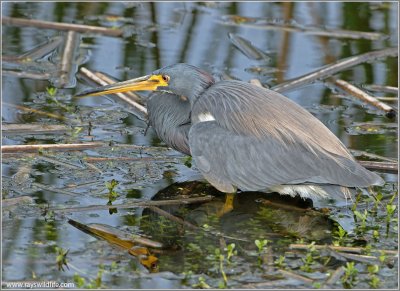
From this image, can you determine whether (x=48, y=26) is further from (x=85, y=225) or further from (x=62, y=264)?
(x=62, y=264)

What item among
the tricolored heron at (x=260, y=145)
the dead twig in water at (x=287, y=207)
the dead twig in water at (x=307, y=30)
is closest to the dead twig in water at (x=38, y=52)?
the dead twig in water at (x=307, y=30)

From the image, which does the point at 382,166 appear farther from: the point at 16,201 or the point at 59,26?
the point at 59,26

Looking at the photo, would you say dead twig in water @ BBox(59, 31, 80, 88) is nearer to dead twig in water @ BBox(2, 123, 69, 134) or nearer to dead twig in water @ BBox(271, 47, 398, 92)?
dead twig in water @ BBox(2, 123, 69, 134)

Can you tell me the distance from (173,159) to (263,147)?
100 cm

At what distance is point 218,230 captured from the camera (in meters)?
5.54

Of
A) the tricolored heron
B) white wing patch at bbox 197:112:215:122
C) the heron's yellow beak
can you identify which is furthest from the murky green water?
white wing patch at bbox 197:112:215:122

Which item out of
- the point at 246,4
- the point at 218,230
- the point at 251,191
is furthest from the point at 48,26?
the point at 218,230

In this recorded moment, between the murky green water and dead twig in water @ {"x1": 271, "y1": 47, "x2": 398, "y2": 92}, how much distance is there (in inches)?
3.4

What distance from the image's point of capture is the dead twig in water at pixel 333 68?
8008 millimetres

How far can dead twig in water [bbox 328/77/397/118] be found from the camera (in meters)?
7.49

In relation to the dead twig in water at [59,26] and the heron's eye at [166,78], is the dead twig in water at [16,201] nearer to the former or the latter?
the heron's eye at [166,78]

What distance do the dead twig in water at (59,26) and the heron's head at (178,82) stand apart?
2.53m

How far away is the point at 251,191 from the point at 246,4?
444cm

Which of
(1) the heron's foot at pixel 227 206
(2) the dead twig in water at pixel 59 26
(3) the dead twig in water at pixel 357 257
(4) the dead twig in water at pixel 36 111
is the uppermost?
(2) the dead twig in water at pixel 59 26
